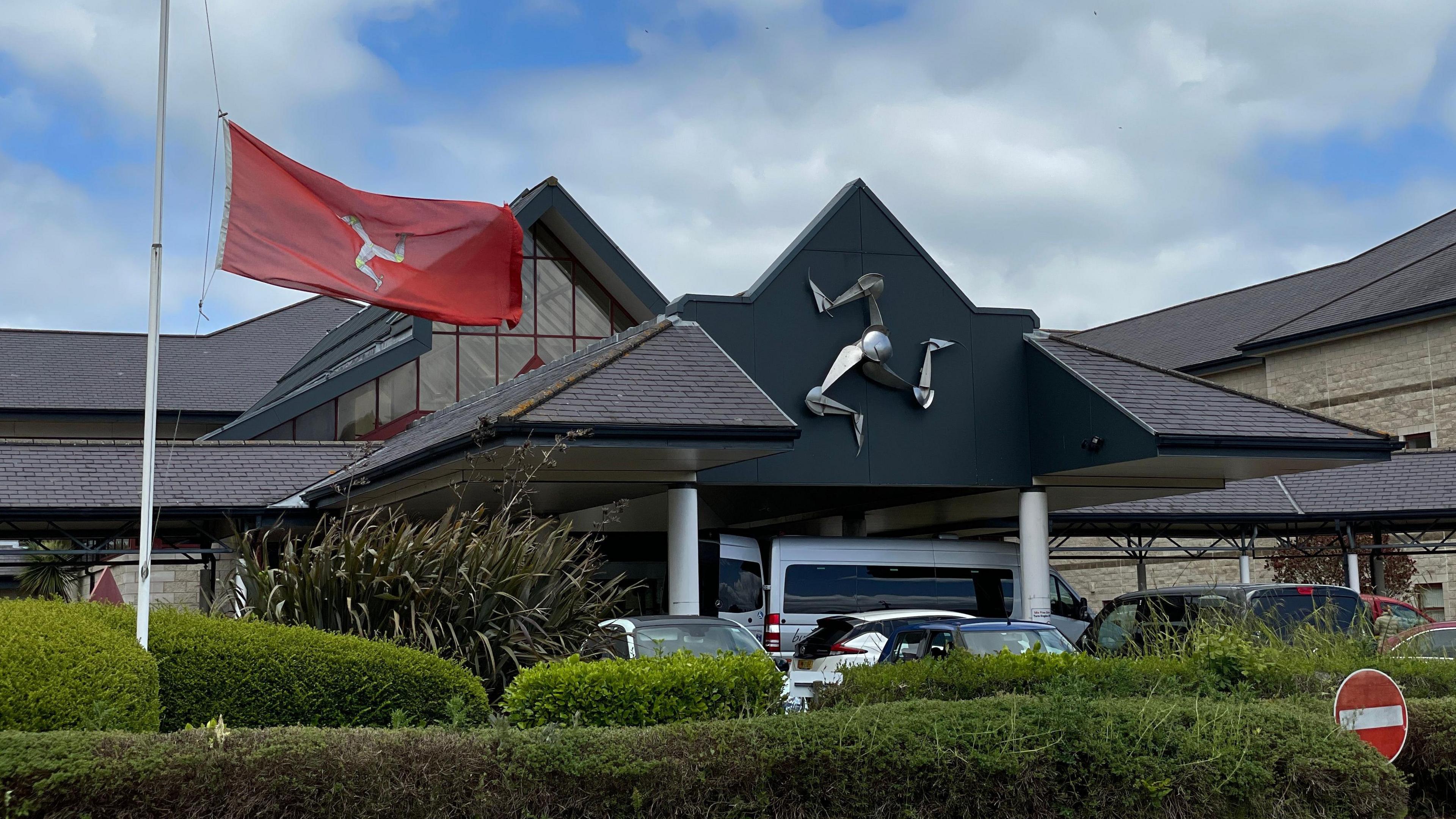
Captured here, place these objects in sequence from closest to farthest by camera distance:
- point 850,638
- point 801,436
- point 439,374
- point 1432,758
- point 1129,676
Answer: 1. point 1432,758
2. point 1129,676
3. point 850,638
4. point 801,436
5. point 439,374

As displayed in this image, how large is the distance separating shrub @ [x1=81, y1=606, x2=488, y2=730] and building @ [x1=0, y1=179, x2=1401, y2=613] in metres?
5.81

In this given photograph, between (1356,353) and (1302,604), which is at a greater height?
(1356,353)

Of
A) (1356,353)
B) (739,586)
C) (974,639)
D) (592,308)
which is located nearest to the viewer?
(974,639)

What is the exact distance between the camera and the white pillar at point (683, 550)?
18.1 metres

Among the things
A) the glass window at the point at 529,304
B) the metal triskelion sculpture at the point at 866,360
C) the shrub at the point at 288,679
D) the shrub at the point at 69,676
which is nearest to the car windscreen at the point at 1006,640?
the metal triskelion sculpture at the point at 866,360

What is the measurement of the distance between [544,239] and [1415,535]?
76.7 ft

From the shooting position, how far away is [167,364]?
1444 inches

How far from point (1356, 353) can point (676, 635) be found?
30.6 m

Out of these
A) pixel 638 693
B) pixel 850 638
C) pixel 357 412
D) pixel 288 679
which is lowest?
pixel 850 638

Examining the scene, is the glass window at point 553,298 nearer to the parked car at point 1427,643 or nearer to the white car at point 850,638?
the white car at point 850,638

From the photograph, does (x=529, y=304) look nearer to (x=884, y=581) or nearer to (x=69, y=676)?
(x=884, y=581)

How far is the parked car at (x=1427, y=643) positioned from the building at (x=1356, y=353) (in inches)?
432

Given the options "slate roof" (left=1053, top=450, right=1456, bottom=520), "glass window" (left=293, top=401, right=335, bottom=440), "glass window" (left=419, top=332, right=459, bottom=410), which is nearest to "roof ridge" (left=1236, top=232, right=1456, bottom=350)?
"slate roof" (left=1053, top=450, right=1456, bottom=520)

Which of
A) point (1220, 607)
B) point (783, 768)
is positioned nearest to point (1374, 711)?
point (783, 768)
